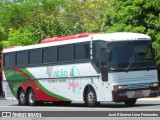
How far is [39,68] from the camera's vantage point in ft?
95.2

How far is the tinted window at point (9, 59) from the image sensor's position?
104ft

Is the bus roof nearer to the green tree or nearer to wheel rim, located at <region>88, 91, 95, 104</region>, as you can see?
wheel rim, located at <region>88, 91, 95, 104</region>

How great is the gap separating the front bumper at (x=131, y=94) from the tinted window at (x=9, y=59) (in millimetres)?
9764

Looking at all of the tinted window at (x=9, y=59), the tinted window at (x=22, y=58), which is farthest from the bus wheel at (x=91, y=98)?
the tinted window at (x=9, y=59)

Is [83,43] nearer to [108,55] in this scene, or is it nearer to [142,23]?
[108,55]

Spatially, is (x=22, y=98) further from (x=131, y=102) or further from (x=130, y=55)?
(x=130, y=55)

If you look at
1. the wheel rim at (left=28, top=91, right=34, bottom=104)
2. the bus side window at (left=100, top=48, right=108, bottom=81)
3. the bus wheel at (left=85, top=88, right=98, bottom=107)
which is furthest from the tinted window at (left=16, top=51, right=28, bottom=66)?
the bus side window at (left=100, top=48, right=108, bottom=81)

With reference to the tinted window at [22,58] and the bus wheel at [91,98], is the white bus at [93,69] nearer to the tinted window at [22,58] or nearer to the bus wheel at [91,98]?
the bus wheel at [91,98]

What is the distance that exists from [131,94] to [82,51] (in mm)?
3171

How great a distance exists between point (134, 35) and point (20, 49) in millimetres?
8717

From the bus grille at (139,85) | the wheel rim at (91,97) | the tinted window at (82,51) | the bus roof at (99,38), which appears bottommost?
the wheel rim at (91,97)

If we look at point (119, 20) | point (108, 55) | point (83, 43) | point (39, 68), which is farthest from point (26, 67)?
point (119, 20)

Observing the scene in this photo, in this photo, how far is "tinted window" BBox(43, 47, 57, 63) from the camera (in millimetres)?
27694

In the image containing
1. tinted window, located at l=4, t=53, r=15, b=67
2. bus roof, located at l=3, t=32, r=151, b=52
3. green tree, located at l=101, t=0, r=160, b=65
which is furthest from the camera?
green tree, located at l=101, t=0, r=160, b=65
